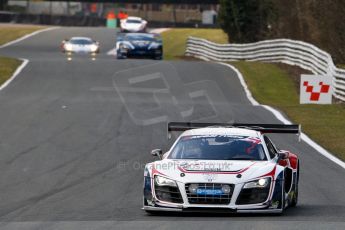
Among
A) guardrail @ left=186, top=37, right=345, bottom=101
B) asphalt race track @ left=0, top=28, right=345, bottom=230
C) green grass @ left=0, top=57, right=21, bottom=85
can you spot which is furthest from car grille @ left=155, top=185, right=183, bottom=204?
green grass @ left=0, top=57, right=21, bottom=85

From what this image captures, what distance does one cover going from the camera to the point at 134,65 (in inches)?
1517

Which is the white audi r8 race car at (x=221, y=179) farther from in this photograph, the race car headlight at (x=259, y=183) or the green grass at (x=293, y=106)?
the green grass at (x=293, y=106)

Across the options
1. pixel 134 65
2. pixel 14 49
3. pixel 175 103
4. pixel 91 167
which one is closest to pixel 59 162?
pixel 91 167

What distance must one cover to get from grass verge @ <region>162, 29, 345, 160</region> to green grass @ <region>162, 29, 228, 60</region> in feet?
75.9

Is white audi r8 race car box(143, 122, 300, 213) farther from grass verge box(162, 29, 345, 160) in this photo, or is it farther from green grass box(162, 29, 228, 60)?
green grass box(162, 29, 228, 60)

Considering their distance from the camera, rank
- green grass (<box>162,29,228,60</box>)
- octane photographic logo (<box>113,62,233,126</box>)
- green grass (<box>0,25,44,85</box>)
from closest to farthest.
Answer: octane photographic logo (<box>113,62,233,126</box>), green grass (<box>0,25,44,85</box>), green grass (<box>162,29,228,60</box>)

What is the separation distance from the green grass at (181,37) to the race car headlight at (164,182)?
49.2 metres

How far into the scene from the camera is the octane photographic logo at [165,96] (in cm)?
2531

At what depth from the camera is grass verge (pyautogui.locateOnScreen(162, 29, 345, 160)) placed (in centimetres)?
2261

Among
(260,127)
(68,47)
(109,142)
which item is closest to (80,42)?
(68,47)

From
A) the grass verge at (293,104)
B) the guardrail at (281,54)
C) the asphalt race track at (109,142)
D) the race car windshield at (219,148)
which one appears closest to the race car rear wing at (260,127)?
the race car windshield at (219,148)

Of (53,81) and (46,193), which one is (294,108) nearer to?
(53,81)

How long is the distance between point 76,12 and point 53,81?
8516cm

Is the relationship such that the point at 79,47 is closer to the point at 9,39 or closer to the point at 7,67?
the point at 9,39
